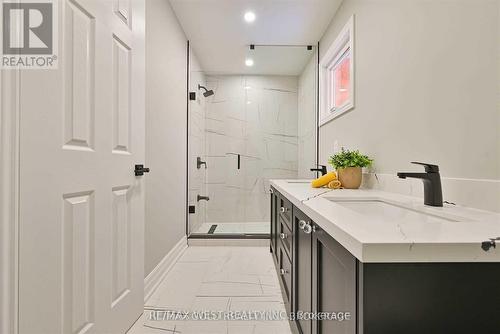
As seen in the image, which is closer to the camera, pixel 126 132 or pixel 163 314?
pixel 126 132

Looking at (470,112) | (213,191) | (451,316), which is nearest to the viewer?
(451,316)

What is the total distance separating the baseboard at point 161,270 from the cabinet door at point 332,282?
4.58 ft

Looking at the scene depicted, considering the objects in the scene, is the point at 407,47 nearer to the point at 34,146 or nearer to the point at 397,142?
the point at 397,142

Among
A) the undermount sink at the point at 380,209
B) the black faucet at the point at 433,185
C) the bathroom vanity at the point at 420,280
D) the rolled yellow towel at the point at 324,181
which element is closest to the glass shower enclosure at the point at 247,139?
the rolled yellow towel at the point at 324,181

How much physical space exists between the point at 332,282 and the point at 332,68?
104 inches

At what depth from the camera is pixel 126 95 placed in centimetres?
141

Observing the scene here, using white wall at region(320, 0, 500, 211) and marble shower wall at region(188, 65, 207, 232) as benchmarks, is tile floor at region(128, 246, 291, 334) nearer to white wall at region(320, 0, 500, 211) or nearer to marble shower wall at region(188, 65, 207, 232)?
marble shower wall at region(188, 65, 207, 232)

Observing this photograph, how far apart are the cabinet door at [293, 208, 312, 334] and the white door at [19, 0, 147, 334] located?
928mm

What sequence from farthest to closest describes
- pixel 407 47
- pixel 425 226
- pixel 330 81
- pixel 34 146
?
pixel 330 81, pixel 407 47, pixel 34 146, pixel 425 226

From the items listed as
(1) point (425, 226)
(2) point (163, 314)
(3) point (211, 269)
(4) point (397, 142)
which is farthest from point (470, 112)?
(3) point (211, 269)

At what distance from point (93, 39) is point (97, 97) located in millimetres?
256

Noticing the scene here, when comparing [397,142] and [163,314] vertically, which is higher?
[397,142]

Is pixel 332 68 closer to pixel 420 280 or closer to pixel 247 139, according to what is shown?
pixel 247 139

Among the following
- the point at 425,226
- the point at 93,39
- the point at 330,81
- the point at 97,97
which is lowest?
the point at 425,226
